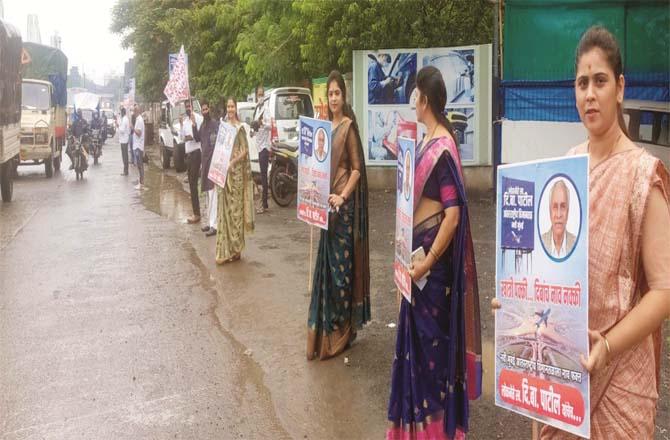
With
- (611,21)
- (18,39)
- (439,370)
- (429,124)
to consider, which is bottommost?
(439,370)

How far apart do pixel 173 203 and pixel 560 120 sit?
7.71 metres

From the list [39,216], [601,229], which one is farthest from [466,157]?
[601,229]

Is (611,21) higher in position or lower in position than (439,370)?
higher

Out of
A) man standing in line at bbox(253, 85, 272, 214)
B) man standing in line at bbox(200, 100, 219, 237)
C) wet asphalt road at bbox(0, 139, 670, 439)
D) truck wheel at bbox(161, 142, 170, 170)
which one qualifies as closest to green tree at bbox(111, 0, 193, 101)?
truck wheel at bbox(161, 142, 170, 170)

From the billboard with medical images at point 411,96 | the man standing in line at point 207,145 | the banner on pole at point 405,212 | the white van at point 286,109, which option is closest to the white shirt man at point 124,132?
the white van at point 286,109

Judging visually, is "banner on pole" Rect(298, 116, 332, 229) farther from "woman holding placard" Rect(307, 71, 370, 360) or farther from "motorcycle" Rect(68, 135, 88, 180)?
"motorcycle" Rect(68, 135, 88, 180)

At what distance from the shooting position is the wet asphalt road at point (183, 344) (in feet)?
14.2

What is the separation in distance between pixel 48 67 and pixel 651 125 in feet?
80.3

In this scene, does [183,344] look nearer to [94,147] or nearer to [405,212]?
[405,212]

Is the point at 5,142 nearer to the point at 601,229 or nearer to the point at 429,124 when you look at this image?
the point at 429,124

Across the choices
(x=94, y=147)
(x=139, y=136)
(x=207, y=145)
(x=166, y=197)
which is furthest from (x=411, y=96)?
(x=94, y=147)

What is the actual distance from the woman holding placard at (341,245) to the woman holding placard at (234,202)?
11.4 feet

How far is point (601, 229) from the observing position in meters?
2.11

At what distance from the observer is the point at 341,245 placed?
5.15 metres
